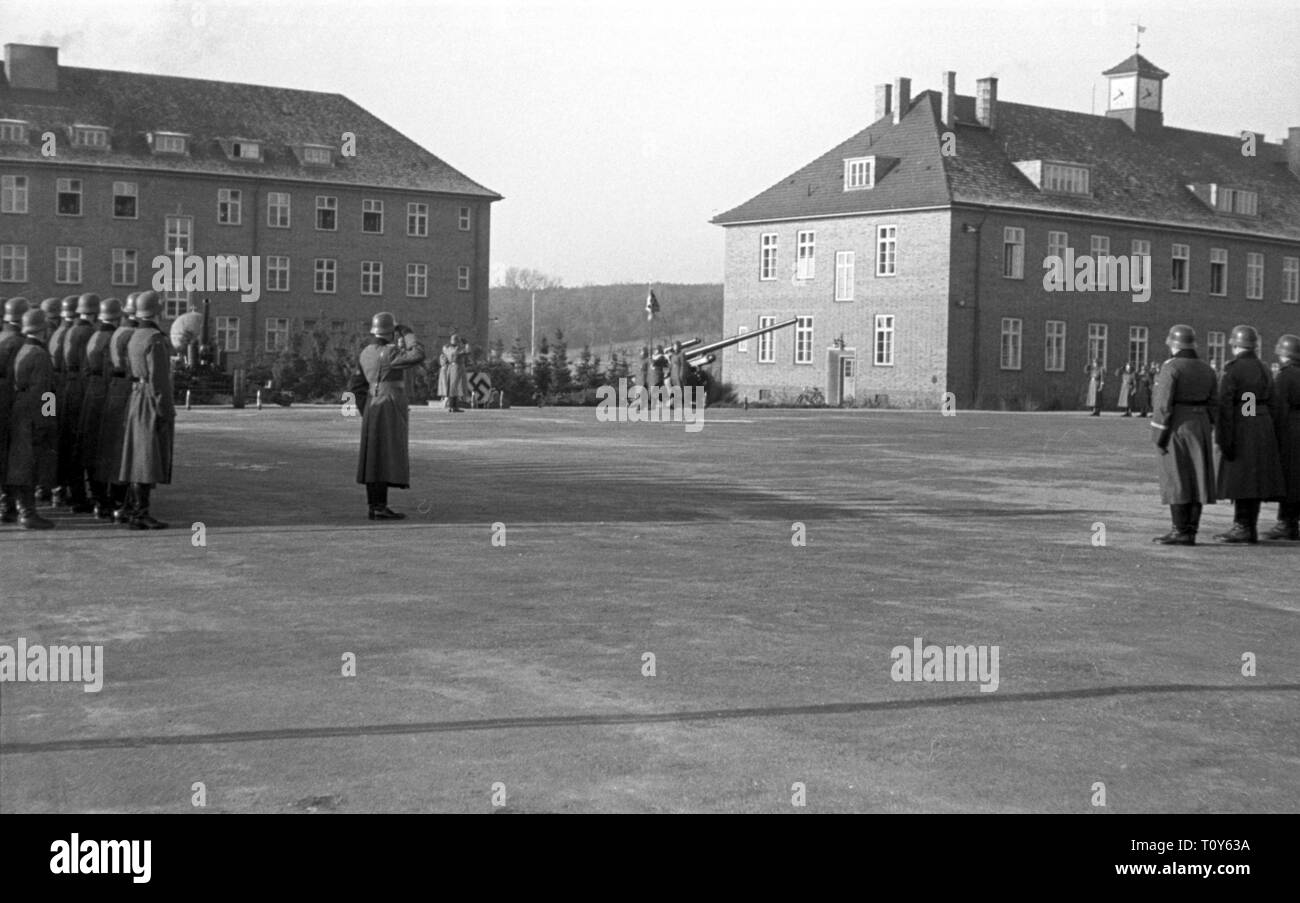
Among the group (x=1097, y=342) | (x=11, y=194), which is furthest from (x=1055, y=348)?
(x=11, y=194)

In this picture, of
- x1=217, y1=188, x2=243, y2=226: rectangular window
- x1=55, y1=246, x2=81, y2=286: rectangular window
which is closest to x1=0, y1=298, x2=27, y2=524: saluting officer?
x1=55, y1=246, x2=81, y2=286: rectangular window

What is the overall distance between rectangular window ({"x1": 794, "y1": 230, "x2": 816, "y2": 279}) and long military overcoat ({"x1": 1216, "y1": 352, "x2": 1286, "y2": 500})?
52116 mm

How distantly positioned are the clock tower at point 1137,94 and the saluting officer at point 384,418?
63.5 meters

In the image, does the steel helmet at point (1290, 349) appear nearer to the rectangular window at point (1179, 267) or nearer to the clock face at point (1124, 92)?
the rectangular window at point (1179, 267)

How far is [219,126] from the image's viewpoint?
2761 inches

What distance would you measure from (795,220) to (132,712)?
6261 centimetres

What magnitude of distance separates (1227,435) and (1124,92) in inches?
2487

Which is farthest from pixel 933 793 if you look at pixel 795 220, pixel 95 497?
pixel 795 220

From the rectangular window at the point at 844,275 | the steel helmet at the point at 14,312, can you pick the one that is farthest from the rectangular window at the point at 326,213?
the steel helmet at the point at 14,312

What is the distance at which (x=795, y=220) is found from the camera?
68.8m

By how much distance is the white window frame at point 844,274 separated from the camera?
66.4 m

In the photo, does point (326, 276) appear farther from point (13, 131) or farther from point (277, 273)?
point (13, 131)
